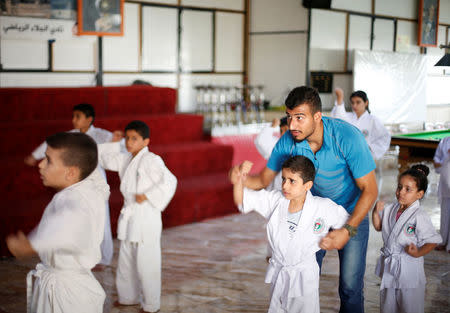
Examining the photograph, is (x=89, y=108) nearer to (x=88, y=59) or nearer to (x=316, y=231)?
(x=316, y=231)

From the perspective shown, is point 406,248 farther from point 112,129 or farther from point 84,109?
point 112,129

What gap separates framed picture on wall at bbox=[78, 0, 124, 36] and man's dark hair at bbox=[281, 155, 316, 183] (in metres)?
5.38

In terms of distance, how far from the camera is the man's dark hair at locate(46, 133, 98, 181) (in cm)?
224

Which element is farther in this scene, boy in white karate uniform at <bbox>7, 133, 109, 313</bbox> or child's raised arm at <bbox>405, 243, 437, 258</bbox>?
child's raised arm at <bbox>405, 243, 437, 258</bbox>

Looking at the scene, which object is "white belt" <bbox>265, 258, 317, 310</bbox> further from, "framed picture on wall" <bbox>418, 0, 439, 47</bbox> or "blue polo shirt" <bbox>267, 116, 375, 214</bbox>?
"framed picture on wall" <bbox>418, 0, 439, 47</bbox>

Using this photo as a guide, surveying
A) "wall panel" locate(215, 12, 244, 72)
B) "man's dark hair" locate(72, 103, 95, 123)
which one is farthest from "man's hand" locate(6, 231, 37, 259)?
"wall panel" locate(215, 12, 244, 72)

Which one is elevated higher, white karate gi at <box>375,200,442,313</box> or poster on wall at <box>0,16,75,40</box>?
poster on wall at <box>0,16,75,40</box>

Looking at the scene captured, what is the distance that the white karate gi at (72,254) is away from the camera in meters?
2.14

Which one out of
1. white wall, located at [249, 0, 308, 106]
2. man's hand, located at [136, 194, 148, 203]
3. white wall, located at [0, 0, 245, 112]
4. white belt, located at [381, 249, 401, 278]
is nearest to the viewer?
white belt, located at [381, 249, 401, 278]

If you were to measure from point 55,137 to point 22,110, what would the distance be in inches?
169

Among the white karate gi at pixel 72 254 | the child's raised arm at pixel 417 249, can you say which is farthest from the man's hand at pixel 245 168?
the child's raised arm at pixel 417 249

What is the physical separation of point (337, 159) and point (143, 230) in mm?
1552

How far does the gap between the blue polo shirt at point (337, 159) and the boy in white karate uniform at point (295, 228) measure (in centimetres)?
14

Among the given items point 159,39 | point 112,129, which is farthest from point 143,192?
point 159,39
